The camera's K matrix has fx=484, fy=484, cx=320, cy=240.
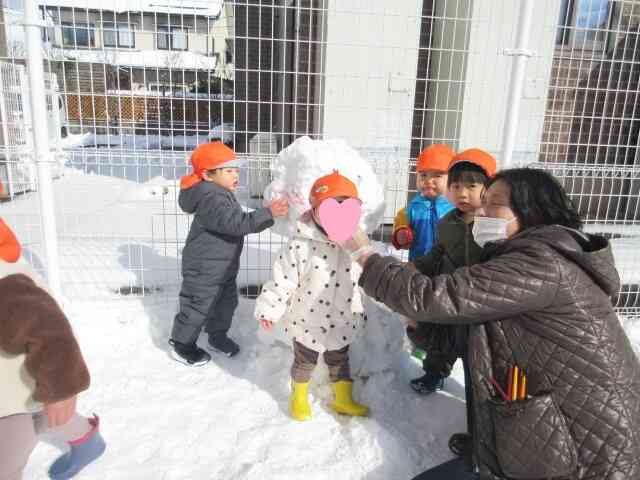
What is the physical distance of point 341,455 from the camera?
208 cm

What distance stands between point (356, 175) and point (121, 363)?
67.8 inches

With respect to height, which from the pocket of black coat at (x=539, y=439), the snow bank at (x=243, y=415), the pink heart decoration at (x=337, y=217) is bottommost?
the snow bank at (x=243, y=415)

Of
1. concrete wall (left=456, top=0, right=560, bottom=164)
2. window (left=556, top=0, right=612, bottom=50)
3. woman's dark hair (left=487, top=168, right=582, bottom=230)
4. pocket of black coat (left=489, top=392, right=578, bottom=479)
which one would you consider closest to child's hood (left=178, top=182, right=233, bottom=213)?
woman's dark hair (left=487, top=168, right=582, bottom=230)

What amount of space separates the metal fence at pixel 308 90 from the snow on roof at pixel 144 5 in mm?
11

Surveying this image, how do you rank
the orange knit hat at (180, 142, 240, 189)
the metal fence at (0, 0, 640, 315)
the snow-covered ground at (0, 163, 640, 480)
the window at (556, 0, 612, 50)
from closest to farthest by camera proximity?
the snow-covered ground at (0, 163, 640, 480), the orange knit hat at (180, 142, 240, 189), the metal fence at (0, 0, 640, 315), the window at (556, 0, 612, 50)

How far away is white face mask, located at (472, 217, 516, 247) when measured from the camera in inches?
62.5

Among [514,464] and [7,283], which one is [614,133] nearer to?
[514,464]

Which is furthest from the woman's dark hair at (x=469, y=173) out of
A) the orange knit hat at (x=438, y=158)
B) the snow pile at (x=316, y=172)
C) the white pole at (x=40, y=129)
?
the white pole at (x=40, y=129)

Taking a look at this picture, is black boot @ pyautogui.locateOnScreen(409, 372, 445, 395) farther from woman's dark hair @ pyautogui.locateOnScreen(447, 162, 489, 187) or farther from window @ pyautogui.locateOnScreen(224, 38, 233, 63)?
window @ pyautogui.locateOnScreen(224, 38, 233, 63)

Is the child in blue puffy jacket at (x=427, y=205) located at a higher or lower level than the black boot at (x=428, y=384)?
higher

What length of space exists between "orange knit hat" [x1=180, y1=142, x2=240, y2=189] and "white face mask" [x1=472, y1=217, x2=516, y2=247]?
145 cm

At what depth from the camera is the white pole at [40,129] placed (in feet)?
7.88

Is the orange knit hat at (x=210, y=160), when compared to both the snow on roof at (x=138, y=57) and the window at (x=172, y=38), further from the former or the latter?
the window at (x=172, y=38)

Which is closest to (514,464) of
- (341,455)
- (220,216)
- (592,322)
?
(592,322)
